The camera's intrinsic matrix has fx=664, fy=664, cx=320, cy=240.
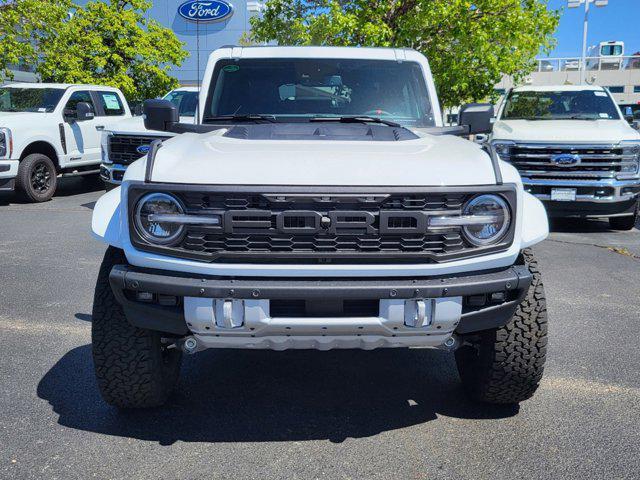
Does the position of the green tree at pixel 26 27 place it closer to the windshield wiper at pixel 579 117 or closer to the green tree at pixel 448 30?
the green tree at pixel 448 30

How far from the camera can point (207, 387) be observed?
12.2ft

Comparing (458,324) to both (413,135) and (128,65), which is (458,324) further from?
(128,65)

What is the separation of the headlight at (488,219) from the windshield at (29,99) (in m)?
10.5

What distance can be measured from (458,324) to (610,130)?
23.1ft

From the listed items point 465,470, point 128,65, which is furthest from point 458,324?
point 128,65

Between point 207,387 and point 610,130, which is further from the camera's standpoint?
point 610,130

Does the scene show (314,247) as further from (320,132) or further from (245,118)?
(245,118)

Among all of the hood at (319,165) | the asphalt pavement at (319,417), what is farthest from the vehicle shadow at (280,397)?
the hood at (319,165)

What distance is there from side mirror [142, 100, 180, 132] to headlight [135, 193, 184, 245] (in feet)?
4.73

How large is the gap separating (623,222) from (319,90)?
652 centimetres

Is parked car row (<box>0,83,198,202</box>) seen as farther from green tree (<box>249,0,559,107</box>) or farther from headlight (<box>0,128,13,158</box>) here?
green tree (<box>249,0,559,107</box>)

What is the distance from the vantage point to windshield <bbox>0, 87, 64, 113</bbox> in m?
11.7

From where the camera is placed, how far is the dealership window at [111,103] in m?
12.9

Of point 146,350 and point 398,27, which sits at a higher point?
point 398,27
